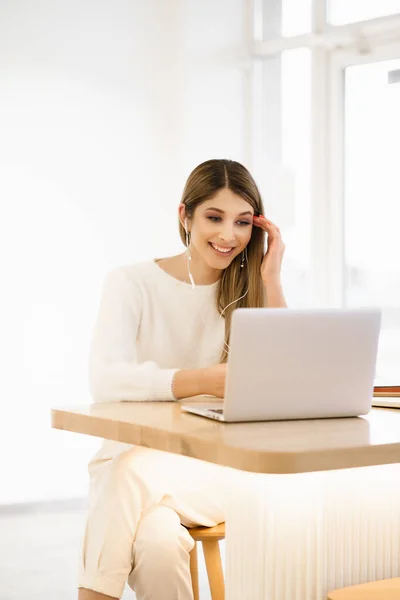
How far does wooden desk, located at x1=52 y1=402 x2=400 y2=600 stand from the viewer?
1515 millimetres

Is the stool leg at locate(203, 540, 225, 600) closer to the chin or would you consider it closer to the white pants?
the white pants

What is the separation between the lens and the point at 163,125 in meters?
5.56

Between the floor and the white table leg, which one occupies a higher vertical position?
the white table leg

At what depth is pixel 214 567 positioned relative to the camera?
2.27 metres

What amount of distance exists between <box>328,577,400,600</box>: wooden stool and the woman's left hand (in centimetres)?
109

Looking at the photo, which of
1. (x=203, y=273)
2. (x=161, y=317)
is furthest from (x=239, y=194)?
(x=161, y=317)

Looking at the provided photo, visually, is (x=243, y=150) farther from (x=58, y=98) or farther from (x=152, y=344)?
(x=152, y=344)

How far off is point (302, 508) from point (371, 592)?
17cm

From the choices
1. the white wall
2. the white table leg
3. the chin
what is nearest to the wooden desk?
the white table leg

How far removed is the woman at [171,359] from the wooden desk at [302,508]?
0.38 ft

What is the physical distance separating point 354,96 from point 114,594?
4112 millimetres

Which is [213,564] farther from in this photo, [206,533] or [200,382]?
[200,382]

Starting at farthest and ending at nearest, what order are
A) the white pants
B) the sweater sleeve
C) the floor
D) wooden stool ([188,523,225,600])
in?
the floor < wooden stool ([188,523,225,600]) < the sweater sleeve < the white pants

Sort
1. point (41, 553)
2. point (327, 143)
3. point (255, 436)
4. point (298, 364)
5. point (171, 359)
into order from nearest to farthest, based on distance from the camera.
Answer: point (255, 436)
point (298, 364)
point (171, 359)
point (41, 553)
point (327, 143)
